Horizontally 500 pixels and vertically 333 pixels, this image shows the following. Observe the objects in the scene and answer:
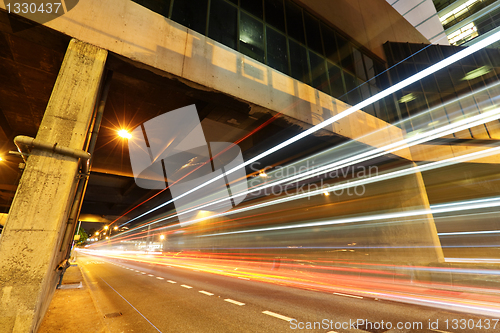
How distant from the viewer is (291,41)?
12531mm

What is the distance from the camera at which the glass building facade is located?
30.8 ft

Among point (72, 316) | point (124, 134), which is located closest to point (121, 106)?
point (124, 134)

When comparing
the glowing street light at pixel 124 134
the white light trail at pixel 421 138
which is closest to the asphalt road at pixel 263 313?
the glowing street light at pixel 124 134

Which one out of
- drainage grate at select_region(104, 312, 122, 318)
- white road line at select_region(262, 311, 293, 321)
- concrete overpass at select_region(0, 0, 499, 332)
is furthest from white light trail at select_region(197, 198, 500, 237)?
drainage grate at select_region(104, 312, 122, 318)

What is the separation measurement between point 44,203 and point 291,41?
1291cm

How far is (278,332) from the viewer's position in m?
4.88

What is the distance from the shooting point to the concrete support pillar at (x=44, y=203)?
4.13m

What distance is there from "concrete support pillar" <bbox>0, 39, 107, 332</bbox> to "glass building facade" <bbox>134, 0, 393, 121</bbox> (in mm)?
4401

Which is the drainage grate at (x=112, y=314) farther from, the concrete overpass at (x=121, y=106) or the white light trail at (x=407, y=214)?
the white light trail at (x=407, y=214)

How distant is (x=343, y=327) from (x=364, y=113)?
11.5 metres

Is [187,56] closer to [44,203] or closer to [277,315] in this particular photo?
[44,203]

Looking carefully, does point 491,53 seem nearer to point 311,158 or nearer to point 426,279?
point 311,158

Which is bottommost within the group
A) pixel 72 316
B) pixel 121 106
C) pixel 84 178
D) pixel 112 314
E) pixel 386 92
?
pixel 112 314

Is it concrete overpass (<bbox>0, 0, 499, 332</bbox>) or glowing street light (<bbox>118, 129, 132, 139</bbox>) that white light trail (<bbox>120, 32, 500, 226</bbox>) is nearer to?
concrete overpass (<bbox>0, 0, 499, 332</bbox>)
